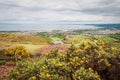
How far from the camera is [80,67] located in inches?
439

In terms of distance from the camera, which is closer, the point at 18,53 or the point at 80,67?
the point at 80,67

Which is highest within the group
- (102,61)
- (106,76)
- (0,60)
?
(102,61)

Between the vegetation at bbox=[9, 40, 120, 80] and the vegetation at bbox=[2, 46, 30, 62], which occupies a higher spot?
the vegetation at bbox=[9, 40, 120, 80]

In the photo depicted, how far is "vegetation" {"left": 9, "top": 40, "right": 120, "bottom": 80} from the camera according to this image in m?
9.95

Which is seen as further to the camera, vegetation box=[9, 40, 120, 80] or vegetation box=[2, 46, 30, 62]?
vegetation box=[2, 46, 30, 62]

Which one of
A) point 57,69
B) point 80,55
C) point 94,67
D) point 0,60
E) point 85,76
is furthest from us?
point 0,60

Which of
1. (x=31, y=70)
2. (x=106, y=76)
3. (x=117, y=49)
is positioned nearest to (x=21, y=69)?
(x=31, y=70)

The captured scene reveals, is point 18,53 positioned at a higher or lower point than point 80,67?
lower

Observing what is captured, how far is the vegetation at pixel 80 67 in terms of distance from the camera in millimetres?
9945

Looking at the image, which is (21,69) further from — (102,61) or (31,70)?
(102,61)

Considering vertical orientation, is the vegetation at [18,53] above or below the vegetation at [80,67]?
below

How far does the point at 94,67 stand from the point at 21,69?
164 inches

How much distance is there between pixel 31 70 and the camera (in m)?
10.8

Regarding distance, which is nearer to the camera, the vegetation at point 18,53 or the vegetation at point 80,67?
the vegetation at point 80,67
